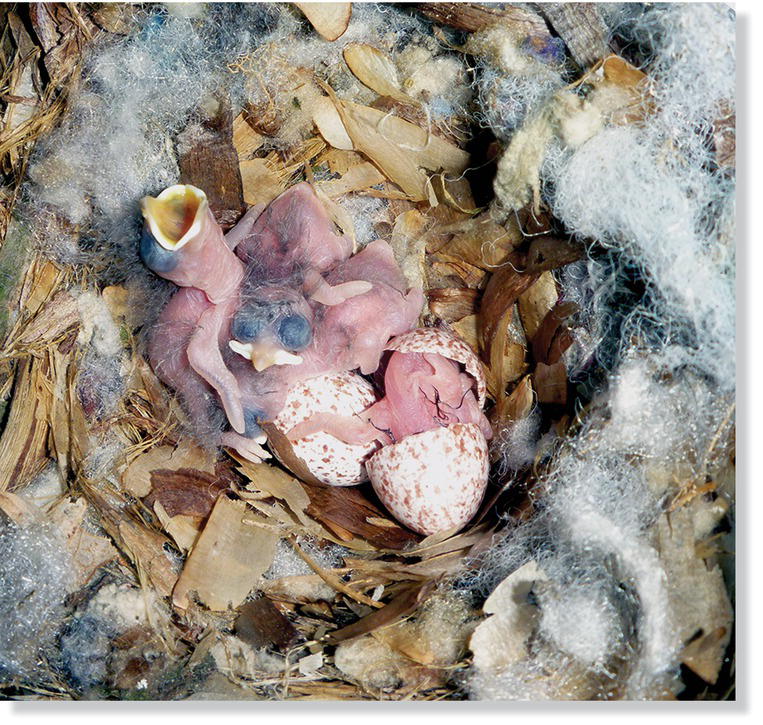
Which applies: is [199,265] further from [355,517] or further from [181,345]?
[355,517]

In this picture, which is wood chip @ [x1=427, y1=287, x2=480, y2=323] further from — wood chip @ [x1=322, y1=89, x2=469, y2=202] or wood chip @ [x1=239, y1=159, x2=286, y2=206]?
wood chip @ [x1=239, y1=159, x2=286, y2=206]

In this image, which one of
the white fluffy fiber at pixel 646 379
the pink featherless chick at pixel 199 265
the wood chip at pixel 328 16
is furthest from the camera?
the wood chip at pixel 328 16

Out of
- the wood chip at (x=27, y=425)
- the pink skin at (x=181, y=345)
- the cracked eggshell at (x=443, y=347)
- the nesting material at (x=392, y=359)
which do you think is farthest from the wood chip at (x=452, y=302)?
the wood chip at (x=27, y=425)

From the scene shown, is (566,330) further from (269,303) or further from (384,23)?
(384,23)

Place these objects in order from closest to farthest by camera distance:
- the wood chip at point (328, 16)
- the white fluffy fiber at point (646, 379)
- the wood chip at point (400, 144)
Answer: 1. the white fluffy fiber at point (646, 379)
2. the wood chip at point (328, 16)
3. the wood chip at point (400, 144)

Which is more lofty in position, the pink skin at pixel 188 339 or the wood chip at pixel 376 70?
the wood chip at pixel 376 70

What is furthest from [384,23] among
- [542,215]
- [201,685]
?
Result: [201,685]

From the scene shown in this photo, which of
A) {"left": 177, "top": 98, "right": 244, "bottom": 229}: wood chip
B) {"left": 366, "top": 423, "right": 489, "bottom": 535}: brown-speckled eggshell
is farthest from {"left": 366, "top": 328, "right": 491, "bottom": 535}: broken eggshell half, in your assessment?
{"left": 177, "top": 98, "right": 244, "bottom": 229}: wood chip

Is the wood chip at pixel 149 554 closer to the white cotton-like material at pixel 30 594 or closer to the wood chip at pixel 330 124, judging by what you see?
the white cotton-like material at pixel 30 594
